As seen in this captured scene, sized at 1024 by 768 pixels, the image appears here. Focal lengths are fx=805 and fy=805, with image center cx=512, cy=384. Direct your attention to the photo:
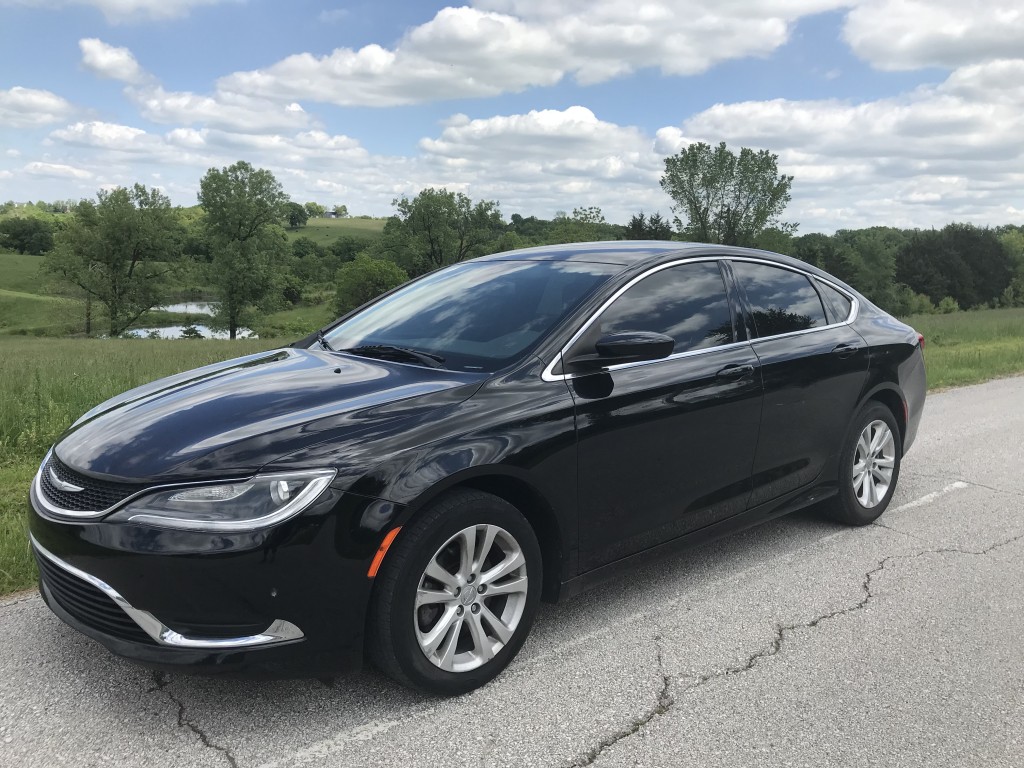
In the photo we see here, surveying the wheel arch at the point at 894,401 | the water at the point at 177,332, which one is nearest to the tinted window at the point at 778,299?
the wheel arch at the point at 894,401

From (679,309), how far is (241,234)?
62.7 metres

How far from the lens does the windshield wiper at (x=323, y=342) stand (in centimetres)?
407

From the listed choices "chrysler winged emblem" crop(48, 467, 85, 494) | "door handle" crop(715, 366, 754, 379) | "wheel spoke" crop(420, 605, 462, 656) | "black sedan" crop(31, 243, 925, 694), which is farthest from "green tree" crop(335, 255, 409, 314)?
"wheel spoke" crop(420, 605, 462, 656)

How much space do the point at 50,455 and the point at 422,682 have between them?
1.74 m

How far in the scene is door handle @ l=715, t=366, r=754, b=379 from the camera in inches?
153

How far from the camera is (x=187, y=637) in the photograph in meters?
2.55

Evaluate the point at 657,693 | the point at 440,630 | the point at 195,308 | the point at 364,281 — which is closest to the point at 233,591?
the point at 440,630

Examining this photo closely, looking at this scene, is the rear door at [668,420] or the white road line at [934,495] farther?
the white road line at [934,495]

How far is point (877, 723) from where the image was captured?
9.34ft

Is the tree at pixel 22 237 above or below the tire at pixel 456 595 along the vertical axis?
above

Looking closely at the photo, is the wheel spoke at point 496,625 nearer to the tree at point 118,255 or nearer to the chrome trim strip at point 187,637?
the chrome trim strip at point 187,637

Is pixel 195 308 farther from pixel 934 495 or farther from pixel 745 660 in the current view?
pixel 745 660

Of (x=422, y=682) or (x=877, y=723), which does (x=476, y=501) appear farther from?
(x=877, y=723)

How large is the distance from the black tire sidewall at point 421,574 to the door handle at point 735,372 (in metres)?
1.34
